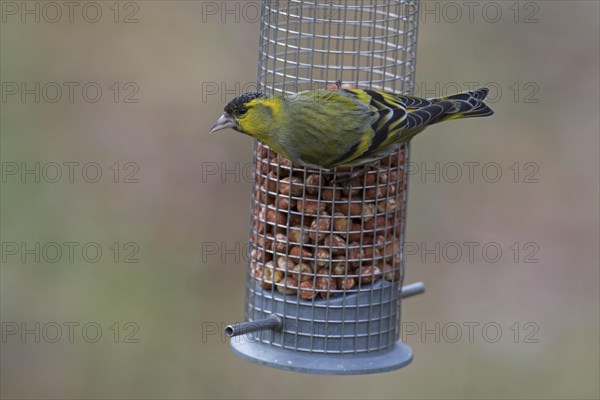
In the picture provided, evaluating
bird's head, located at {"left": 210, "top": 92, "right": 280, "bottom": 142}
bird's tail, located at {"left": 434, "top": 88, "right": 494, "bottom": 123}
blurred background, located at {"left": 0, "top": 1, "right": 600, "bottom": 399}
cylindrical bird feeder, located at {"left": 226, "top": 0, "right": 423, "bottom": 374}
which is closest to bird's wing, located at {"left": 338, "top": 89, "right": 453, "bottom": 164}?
bird's tail, located at {"left": 434, "top": 88, "right": 494, "bottom": 123}

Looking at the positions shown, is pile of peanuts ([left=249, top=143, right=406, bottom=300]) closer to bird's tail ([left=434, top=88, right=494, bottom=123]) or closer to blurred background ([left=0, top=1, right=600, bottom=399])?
bird's tail ([left=434, top=88, right=494, bottom=123])

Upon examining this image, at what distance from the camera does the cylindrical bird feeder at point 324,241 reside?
721 cm

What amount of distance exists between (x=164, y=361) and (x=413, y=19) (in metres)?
4.53

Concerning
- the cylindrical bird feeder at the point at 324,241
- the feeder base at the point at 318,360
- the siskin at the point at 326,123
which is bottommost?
the feeder base at the point at 318,360

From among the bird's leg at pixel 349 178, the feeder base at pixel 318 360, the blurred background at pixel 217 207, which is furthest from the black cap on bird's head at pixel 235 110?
the blurred background at pixel 217 207

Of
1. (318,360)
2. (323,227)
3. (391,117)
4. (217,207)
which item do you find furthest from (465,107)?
(217,207)

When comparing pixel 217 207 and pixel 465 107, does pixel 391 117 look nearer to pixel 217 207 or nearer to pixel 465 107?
pixel 465 107

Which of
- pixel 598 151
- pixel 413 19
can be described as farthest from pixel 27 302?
pixel 598 151

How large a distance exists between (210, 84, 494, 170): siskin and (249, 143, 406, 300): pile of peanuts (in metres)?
0.30

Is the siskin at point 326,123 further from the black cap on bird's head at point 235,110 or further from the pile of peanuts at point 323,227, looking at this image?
the pile of peanuts at point 323,227

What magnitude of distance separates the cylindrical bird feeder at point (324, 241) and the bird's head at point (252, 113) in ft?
1.37

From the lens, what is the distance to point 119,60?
480 inches

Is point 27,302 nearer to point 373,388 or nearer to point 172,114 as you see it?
point 172,114

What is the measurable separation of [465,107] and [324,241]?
1189mm
